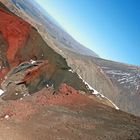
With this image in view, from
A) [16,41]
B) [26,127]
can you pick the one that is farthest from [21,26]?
[26,127]

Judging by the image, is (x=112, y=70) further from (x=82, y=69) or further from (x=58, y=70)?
(x=58, y=70)

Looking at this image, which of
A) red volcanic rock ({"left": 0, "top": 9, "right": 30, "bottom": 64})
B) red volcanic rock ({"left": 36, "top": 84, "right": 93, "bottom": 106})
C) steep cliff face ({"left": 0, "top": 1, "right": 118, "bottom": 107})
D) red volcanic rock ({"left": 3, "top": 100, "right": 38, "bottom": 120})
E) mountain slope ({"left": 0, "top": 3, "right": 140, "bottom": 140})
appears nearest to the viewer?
mountain slope ({"left": 0, "top": 3, "right": 140, "bottom": 140})

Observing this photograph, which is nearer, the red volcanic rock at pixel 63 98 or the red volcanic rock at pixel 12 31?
the red volcanic rock at pixel 63 98

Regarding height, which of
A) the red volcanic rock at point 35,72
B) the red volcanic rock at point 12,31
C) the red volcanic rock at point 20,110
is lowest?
the red volcanic rock at point 20,110

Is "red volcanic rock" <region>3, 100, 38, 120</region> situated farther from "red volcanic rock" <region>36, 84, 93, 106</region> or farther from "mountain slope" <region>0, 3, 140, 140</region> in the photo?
"red volcanic rock" <region>36, 84, 93, 106</region>

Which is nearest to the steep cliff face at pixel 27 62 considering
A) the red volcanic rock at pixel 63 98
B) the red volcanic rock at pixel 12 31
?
the red volcanic rock at pixel 12 31

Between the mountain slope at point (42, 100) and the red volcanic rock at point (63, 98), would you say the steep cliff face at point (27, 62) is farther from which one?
the red volcanic rock at point (63, 98)

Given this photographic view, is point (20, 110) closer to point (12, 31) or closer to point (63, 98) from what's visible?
point (63, 98)

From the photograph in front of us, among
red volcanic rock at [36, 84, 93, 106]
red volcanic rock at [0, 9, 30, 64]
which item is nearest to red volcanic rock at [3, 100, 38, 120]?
red volcanic rock at [36, 84, 93, 106]

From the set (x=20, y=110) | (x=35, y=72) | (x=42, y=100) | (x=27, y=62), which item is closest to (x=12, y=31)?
(x=27, y=62)
